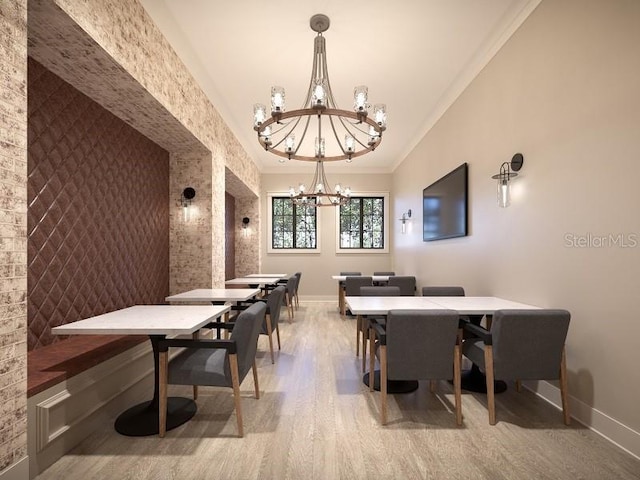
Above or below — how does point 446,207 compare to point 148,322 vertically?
above

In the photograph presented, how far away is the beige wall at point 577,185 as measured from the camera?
6.70 ft

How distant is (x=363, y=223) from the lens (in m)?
8.70

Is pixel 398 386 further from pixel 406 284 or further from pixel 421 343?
pixel 406 284

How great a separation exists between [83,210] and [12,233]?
58.1 inches

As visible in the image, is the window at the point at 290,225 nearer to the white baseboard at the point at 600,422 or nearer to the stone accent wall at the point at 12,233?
the white baseboard at the point at 600,422

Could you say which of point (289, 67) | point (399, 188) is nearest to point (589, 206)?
point (289, 67)

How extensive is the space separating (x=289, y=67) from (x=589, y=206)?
3.27 m

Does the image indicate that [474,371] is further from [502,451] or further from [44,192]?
[44,192]

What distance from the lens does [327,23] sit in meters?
3.18

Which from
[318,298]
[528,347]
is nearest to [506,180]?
[528,347]

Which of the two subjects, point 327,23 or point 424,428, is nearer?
point 424,428

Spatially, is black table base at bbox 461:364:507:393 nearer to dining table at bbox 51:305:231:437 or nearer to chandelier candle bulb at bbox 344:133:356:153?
dining table at bbox 51:305:231:437

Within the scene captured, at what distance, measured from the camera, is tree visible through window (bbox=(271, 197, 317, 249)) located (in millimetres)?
8664

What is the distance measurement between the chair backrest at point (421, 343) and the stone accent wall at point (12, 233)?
6.56ft
